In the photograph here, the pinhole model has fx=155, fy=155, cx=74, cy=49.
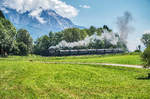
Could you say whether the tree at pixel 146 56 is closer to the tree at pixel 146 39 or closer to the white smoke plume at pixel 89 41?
the white smoke plume at pixel 89 41

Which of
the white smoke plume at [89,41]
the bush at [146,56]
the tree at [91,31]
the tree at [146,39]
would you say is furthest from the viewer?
the tree at [146,39]

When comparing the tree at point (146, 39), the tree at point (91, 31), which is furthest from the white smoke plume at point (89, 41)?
the tree at point (146, 39)

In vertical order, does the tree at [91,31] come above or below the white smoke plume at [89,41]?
above

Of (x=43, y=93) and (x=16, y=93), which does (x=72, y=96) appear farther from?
(x=16, y=93)

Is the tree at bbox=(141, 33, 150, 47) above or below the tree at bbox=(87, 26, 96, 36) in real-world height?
below

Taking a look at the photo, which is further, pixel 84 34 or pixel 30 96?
pixel 84 34

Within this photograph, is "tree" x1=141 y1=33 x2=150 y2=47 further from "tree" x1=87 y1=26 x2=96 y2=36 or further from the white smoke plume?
"tree" x1=87 y1=26 x2=96 y2=36

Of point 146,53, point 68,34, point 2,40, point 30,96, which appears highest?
point 68,34

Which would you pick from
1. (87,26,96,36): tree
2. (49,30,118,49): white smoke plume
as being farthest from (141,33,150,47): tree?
(87,26,96,36): tree

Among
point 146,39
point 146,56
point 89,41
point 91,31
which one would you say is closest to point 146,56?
point 146,56

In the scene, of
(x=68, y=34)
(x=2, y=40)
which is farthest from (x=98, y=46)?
(x=2, y=40)

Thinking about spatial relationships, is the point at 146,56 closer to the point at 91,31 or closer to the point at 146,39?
the point at 91,31

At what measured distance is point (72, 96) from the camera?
11539mm

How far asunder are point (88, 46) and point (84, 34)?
591 inches
